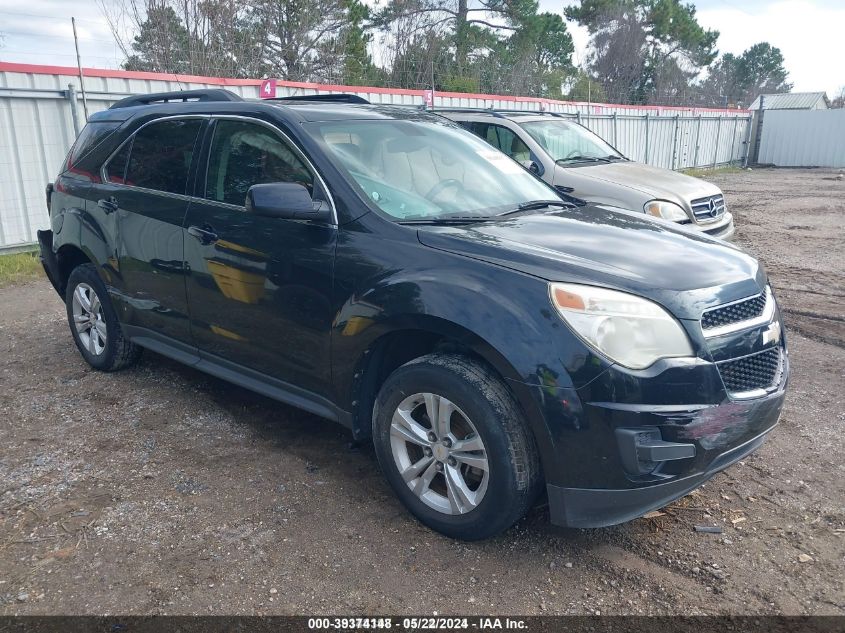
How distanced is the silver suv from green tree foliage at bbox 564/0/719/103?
31284mm

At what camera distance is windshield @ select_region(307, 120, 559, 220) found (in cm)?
357

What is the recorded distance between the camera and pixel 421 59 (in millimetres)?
20062

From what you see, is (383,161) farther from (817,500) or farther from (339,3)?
(339,3)

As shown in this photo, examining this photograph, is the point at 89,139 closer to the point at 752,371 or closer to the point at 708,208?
the point at 752,371

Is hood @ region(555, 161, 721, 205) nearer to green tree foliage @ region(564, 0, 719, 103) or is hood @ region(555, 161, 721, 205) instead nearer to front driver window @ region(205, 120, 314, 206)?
front driver window @ region(205, 120, 314, 206)

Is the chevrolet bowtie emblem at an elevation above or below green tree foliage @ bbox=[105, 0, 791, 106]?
below

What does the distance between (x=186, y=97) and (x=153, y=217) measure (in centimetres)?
99

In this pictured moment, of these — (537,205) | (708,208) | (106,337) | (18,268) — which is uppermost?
(537,205)

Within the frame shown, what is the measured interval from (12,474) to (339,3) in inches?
732

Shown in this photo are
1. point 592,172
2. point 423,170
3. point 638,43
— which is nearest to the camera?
point 423,170

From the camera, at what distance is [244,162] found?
3.95 metres

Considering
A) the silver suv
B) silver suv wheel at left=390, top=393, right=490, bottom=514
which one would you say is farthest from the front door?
the silver suv

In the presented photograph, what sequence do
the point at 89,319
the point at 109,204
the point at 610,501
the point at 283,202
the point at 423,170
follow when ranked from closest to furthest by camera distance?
the point at 610,501 < the point at 283,202 < the point at 423,170 < the point at 109,204 < the point at 89,319

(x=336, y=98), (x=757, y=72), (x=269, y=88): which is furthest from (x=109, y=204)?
(x=757, y=72)
